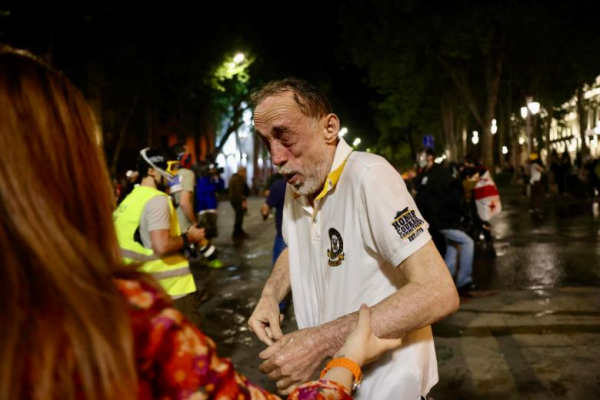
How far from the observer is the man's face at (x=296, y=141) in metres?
2.38

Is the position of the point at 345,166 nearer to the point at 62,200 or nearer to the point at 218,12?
the point at 62,200

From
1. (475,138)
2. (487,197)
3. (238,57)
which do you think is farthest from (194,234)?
(475,138)

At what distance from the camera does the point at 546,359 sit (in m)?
5.90

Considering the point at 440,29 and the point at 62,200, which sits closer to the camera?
the point at 62,200

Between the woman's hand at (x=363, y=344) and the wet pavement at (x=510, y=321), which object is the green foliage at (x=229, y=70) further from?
the woman's hand at (x=363, y=344)

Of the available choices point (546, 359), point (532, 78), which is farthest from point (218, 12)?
point (546, 359)

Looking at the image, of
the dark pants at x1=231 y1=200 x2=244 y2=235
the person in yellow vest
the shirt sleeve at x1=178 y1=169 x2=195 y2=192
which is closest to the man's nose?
the person in yellow vest

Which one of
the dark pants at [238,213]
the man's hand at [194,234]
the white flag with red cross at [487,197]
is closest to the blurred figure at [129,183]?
the man's hand at [194,234]

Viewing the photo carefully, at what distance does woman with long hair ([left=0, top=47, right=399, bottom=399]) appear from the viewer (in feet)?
3.75

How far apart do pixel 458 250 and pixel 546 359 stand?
4.04 m

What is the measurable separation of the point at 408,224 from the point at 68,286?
1205 mm

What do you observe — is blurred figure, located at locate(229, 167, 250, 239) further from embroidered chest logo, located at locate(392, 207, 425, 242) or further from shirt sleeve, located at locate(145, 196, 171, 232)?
embroidered chest logo, located at locate(392, 207, 425, 242)

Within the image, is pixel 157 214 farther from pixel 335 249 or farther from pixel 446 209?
pixel 446 209

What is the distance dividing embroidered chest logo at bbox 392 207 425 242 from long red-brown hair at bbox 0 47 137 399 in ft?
3.48
